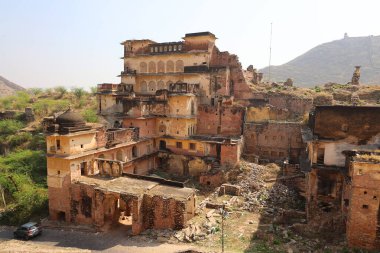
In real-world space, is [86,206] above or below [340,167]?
below

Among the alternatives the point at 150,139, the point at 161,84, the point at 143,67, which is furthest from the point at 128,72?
the point at 150,139

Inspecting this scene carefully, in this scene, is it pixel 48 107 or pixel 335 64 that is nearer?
pixel 48 107

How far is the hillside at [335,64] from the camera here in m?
80.6

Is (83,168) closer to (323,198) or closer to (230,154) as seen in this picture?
(230,154)

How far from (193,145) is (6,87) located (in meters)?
77.4

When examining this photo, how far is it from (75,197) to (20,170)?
13824 mm

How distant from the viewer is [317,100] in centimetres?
3812

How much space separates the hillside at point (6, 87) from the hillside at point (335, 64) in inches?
2883

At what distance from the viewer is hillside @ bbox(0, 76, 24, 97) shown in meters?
81.5

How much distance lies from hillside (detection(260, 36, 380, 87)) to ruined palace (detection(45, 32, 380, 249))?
41.0 meters

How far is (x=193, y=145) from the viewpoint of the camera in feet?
99.1

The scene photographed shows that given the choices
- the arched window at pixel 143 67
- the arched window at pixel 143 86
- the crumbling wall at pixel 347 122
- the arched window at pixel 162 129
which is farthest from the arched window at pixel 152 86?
the crumbling wall at pixel 347 122

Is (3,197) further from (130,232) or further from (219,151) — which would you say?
(219,151)

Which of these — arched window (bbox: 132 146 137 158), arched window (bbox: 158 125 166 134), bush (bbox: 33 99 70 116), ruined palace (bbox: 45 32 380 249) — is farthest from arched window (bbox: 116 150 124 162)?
bush (bbox: 33 99 70 116)
